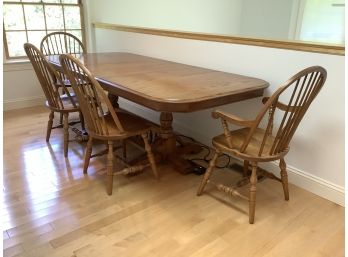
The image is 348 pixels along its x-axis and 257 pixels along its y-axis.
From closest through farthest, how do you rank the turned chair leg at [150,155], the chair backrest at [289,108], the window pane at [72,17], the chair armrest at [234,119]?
the chair backrest at [289,108], the chair armrest at [234,119], the turned chair leg at [150,155], the window pane at [72,17]

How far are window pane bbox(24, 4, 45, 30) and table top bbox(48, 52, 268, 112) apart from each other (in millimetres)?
1273

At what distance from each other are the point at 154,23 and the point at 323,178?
287 centimetres

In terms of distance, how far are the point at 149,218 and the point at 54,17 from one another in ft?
9.67

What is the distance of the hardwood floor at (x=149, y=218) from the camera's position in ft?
5.08

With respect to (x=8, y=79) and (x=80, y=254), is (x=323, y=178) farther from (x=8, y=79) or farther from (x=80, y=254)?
(x=8, y=79)

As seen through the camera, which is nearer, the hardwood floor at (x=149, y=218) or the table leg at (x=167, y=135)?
the hardwood floor at (x=149, y=218)

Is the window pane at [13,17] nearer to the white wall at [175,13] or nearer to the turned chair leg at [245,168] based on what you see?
the white wall at [175,13]

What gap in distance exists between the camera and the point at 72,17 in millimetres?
3801

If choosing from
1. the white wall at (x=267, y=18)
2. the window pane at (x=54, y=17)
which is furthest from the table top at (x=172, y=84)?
the white wall at (x=267, y=18)

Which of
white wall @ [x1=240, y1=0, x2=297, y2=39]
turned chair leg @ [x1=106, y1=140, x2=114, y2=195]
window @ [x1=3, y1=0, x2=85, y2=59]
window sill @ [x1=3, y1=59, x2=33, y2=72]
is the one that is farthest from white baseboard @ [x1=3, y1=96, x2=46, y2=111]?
white wall @ [x1=240, y1=0, x2=297, y2=39]

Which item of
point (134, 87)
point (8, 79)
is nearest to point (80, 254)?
point (134, 87)

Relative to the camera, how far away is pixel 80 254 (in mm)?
1496

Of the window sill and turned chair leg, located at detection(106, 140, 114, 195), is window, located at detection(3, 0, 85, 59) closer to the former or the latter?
the window sill

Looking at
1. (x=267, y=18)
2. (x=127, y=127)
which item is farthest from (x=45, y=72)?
(x=267, y=18)
